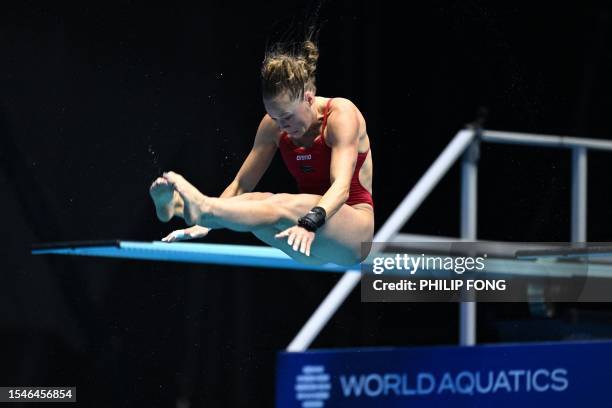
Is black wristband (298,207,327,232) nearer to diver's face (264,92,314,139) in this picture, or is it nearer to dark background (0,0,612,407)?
diver's face (264,92,314,139)

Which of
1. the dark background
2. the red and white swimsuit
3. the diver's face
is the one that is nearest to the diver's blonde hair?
the diver's face

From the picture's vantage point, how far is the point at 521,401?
5977 mm

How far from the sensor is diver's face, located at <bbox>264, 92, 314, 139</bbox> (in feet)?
13.4

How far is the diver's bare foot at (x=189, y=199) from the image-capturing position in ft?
11.9

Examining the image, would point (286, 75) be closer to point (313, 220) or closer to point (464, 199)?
point (313, 220)

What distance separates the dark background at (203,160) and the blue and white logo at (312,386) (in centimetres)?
118

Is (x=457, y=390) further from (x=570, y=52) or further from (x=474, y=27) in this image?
(x=570, y=52)

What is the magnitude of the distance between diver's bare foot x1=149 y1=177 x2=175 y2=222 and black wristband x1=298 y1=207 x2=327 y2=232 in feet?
1.56

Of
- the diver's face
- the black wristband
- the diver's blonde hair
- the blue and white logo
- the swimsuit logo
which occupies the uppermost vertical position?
the diver's blonde hair

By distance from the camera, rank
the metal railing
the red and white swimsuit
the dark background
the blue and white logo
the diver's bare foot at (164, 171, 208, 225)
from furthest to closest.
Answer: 1. the metal railing
2. the dark background
3. the blue and white logo
4. the red and white swimsuit
5. the diver's bare foot at (164, 171, 208, 225)

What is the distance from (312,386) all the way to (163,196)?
7.22 feet

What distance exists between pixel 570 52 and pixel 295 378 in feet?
13.5

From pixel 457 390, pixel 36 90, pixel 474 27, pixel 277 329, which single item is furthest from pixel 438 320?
pixel 36 90

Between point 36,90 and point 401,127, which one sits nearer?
point 36,90
